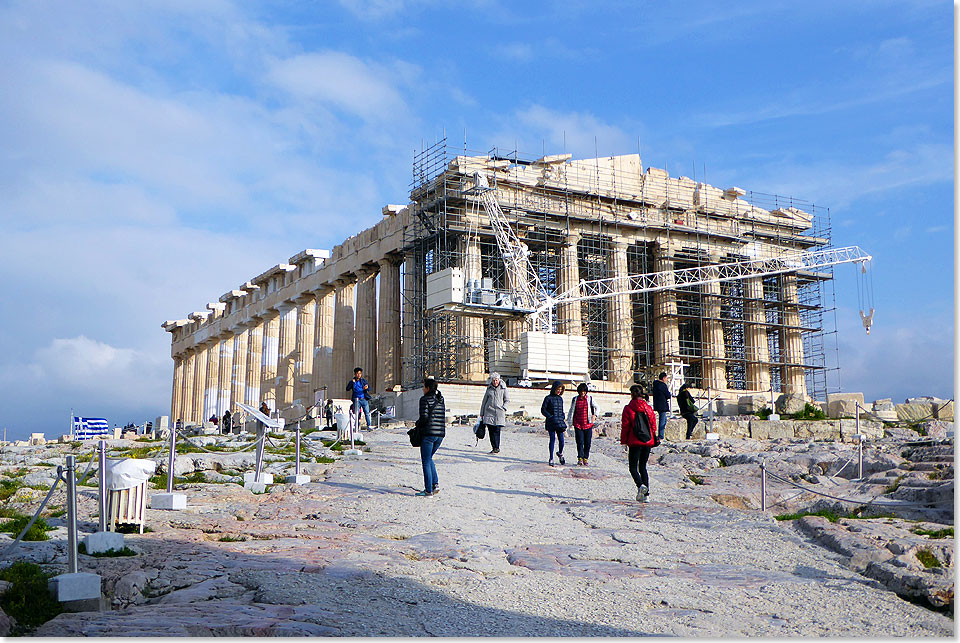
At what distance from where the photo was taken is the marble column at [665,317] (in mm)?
46625

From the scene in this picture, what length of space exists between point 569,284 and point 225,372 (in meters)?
25.8

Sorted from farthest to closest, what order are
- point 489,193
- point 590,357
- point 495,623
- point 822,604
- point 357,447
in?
1. point 590,357
2. point 489,193
3. point 357,447
4. point 822,604
5. point 495,623

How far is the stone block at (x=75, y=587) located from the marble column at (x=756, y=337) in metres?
42.7

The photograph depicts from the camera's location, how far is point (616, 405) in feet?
130

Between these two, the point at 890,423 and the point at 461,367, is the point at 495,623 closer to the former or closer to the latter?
the point at 890,423

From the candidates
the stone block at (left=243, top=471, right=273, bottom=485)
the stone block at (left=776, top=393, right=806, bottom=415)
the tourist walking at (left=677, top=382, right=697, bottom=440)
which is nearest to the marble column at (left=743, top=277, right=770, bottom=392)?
the stone block at (left=776, top=393, right=806, bottom=415)

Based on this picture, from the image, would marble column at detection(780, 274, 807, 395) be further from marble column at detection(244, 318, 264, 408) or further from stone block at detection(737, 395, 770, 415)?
marble column at detection(244, 318, 264, 408)

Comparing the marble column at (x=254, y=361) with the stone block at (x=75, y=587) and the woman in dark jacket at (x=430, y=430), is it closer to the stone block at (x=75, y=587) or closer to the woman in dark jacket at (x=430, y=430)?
the woman in dark jacket at (x=430, y=430)

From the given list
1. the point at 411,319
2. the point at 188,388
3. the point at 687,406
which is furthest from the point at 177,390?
the point at 687,406

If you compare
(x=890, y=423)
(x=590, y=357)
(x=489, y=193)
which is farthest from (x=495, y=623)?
(x=590, y=357)

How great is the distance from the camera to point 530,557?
966 centimetres

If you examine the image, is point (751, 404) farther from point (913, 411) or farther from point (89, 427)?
point (89, 427)

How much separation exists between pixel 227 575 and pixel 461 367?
3280cm

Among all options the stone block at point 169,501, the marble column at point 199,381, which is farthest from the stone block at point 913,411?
the marble column at point 199,381
